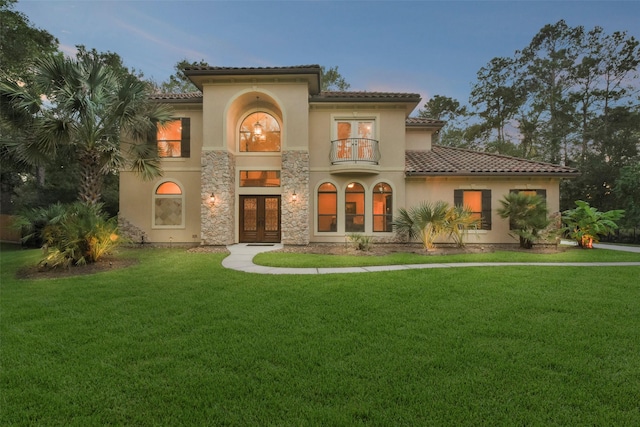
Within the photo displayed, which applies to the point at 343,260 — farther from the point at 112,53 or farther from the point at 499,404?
the point at 112,53

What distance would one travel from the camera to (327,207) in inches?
562

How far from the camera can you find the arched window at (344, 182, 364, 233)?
14.2 m

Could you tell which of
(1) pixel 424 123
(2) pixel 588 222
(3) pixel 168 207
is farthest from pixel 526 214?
(3) pixel 168 207

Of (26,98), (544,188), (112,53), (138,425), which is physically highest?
(112,53)

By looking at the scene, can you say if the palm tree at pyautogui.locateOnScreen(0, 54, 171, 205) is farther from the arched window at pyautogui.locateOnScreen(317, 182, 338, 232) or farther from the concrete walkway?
the arched window at pyautogui.locateOnScreen(317, 182, 338, 232)

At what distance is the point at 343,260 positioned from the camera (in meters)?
9.52

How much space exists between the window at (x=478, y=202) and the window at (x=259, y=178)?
28.4ft

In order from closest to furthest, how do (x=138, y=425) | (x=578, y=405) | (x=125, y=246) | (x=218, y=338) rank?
(x=138, y=425) < (x=578, y=405) < (x=218, y=338) < (x=125, y=246)

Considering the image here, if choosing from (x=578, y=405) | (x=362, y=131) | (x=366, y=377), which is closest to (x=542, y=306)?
(x=578, y=405)

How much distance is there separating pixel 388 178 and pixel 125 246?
41.4ft

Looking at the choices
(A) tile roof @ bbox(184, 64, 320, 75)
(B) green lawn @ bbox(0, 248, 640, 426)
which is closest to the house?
(A) tile roof @ bbox(184, 64, 320, 75)

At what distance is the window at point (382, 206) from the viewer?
560 inches

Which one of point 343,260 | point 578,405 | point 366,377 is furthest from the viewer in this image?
point 343,260

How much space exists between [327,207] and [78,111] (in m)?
10.2
